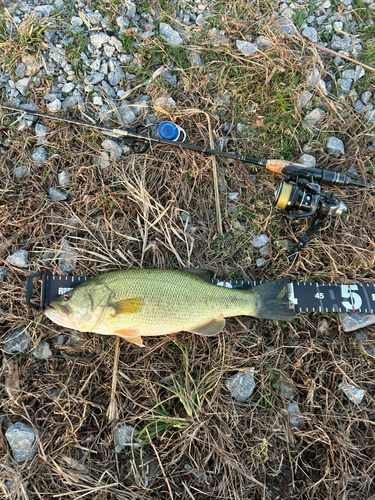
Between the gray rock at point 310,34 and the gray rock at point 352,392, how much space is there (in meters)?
4.61

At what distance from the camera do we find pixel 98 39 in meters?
4.00

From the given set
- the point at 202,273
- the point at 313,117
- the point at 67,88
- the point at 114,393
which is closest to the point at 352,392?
the point at 202,273

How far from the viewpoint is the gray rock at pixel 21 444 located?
9.69 ft

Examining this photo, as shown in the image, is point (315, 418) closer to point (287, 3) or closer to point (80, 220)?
point (80, 220)

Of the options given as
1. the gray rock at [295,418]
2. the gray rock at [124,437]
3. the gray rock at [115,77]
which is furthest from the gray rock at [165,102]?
the gray rock at [295,418]

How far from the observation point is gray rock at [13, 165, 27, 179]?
372cm

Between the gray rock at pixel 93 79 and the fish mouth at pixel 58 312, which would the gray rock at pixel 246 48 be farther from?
the fish mouth at pixel 58 312

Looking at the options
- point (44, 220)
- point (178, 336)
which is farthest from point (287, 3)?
point (178, 336)

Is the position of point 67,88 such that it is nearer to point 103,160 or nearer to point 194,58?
point 103,160

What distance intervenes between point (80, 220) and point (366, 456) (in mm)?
4125

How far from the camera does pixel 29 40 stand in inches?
154

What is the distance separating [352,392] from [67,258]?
357cm

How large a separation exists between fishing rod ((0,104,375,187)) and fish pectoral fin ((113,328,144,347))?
2.15 m

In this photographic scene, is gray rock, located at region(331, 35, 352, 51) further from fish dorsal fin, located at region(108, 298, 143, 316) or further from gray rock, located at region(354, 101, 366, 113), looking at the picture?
fish dorsal fin, located at region(108, 298, 143, 316)
